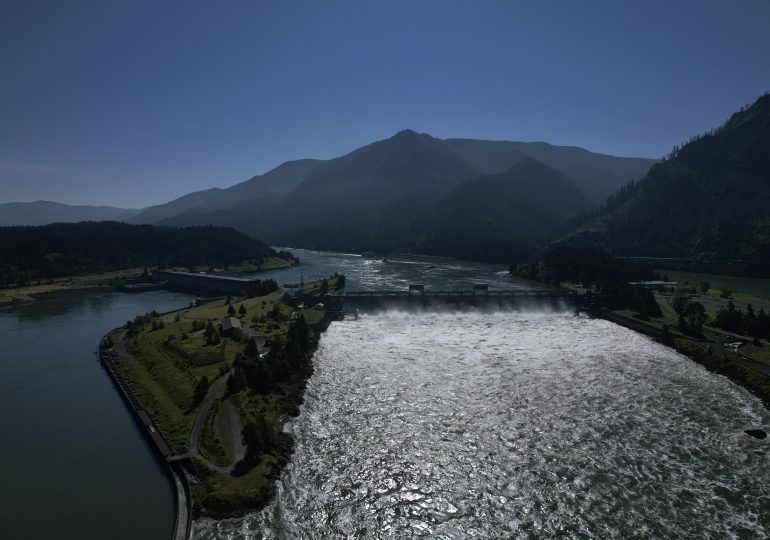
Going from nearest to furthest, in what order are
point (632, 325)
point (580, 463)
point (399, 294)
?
point (580, 463) → point (632, 325) → point (399, 294)

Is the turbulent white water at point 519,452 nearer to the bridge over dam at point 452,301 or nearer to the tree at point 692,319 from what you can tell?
the tree at point 692,319

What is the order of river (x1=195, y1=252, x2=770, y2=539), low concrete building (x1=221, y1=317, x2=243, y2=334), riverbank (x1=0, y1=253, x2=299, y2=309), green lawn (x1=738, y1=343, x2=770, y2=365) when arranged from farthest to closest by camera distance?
riverbank (x1=0, y1=253, x2=299, y2=309)
low concrete building (x1=221, y1=317, x2=243, y2=334)
green lawn (x1=738, y1=343, x2=770, y2=365)
river (x1=195, y1=252, x2=770, y2=539)

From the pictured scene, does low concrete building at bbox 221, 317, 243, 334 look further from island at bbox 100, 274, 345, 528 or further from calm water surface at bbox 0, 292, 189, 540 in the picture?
calm water surface at bbox 0, 292, 189, 540

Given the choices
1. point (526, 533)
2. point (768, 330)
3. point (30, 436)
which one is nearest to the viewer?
point (526, 533)

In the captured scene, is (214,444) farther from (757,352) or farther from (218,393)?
(757,352)

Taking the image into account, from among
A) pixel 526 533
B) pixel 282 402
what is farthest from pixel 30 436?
pixel 526 533

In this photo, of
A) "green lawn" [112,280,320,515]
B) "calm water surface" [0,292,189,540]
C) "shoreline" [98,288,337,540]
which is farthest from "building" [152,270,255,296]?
"shoreline" [98,288,337,540]

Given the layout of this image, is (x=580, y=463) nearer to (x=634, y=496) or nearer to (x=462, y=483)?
(x=634, y=496)

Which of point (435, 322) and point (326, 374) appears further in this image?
point (435, 322)
